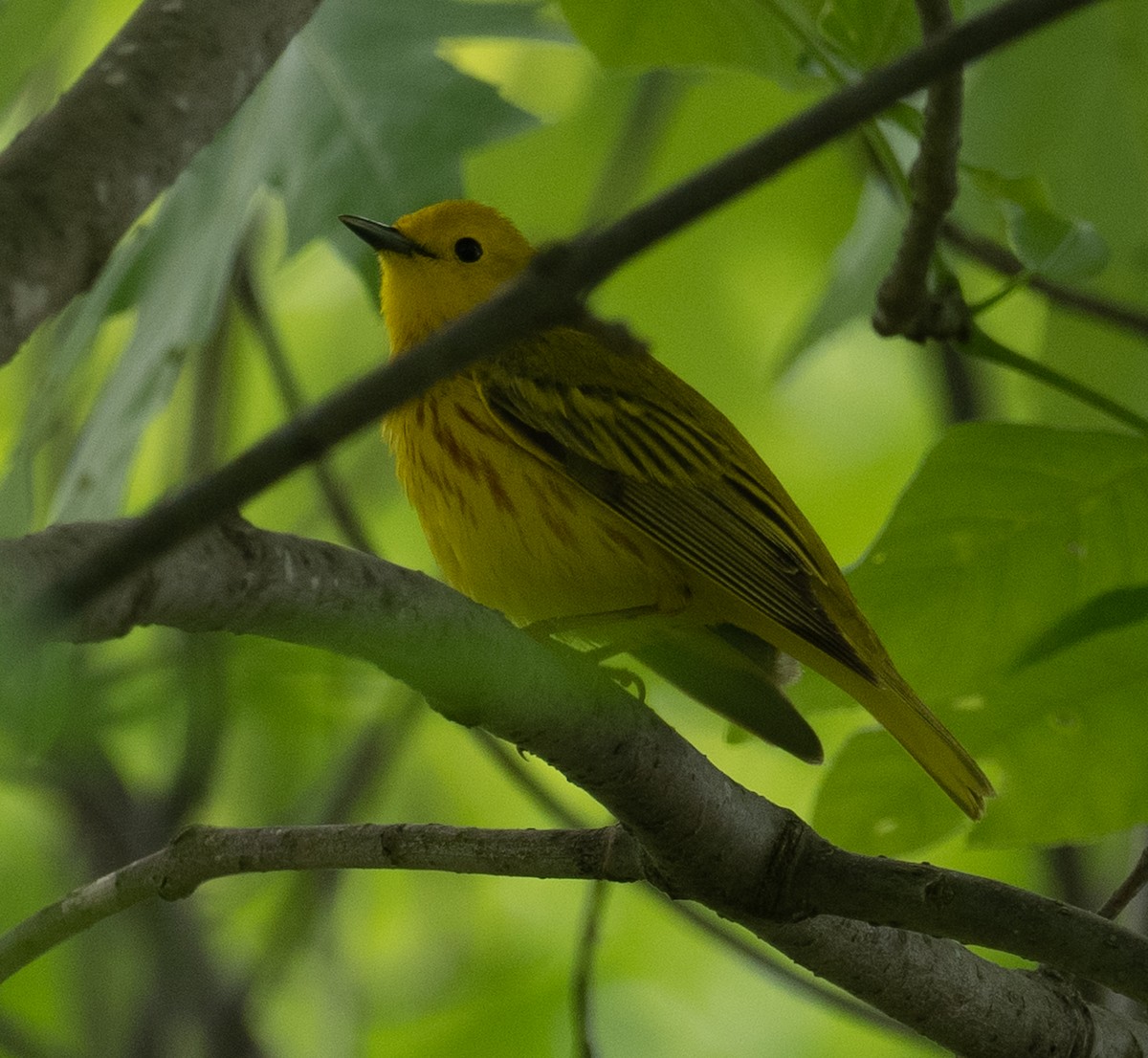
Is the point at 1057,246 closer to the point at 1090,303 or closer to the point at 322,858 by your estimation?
the point at 1090,303

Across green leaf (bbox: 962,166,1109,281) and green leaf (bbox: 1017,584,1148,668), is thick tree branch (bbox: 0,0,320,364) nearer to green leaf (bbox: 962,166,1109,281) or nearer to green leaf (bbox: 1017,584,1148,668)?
green leaf (bbox: 962,166,1109,281)

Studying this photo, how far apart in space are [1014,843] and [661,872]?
2.42ft

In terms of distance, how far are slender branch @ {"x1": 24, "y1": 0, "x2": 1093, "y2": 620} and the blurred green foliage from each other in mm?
85

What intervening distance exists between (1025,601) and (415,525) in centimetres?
268

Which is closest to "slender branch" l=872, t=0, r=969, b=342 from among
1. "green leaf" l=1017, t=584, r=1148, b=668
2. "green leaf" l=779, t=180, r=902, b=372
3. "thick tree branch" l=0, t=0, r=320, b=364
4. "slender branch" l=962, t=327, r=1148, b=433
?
"slender branch" l=962, t=327, r=1148, b=433

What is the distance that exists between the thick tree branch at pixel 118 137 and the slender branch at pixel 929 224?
0.77m

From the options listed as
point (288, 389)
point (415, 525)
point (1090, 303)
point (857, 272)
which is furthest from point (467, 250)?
point (415, 525)

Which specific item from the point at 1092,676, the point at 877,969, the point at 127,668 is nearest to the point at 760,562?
the point at 1092,676

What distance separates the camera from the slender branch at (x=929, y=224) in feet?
6.29

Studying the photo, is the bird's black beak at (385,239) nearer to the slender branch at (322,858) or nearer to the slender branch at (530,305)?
the slender branch at (322,858)

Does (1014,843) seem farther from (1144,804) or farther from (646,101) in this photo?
(646,101)

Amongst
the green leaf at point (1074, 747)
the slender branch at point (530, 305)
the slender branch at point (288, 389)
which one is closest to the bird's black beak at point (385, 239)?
the slender branch at point (288, 389)

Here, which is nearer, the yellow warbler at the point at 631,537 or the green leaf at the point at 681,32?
the green leaf at the point at 681,32

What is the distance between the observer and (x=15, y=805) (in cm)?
366
